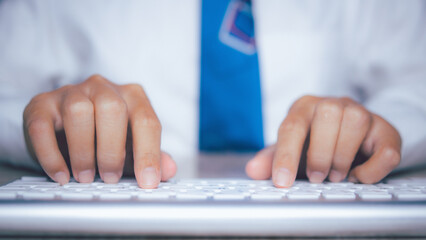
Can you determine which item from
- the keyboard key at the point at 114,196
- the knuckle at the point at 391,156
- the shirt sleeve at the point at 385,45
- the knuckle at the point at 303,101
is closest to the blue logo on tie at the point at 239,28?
the shirt sleeve at the point at 385,45

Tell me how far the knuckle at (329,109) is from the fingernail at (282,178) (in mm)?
88

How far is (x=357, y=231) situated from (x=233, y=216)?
8 centimetres

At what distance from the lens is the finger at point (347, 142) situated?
359mm

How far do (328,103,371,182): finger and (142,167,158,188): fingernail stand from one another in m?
0.20

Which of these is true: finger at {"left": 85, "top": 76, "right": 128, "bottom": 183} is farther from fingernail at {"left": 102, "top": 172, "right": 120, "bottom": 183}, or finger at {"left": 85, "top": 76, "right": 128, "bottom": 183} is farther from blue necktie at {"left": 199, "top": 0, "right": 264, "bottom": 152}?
blue necktie at {"left": 199, "top": 0, "right": 264, "bottom": 152}

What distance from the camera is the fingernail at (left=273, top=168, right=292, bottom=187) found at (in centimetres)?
31

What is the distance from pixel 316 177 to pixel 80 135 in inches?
10.1

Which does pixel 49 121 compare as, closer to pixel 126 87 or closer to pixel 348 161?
pixel 126 87

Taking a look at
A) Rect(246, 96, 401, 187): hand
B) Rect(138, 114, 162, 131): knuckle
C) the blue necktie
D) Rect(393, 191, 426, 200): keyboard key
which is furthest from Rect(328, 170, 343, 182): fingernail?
the blue necktie

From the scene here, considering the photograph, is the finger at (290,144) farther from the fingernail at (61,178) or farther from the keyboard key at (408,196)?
the fingernail at (61,178)

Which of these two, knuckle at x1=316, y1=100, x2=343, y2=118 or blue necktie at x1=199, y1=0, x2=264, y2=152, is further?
blue necktie at x1=199, y1=0, x2=264, y2=152

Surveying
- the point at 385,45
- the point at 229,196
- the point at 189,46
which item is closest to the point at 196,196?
the point at 229,196

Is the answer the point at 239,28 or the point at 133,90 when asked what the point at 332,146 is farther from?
the point at 239,28

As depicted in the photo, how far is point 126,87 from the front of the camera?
420mm
